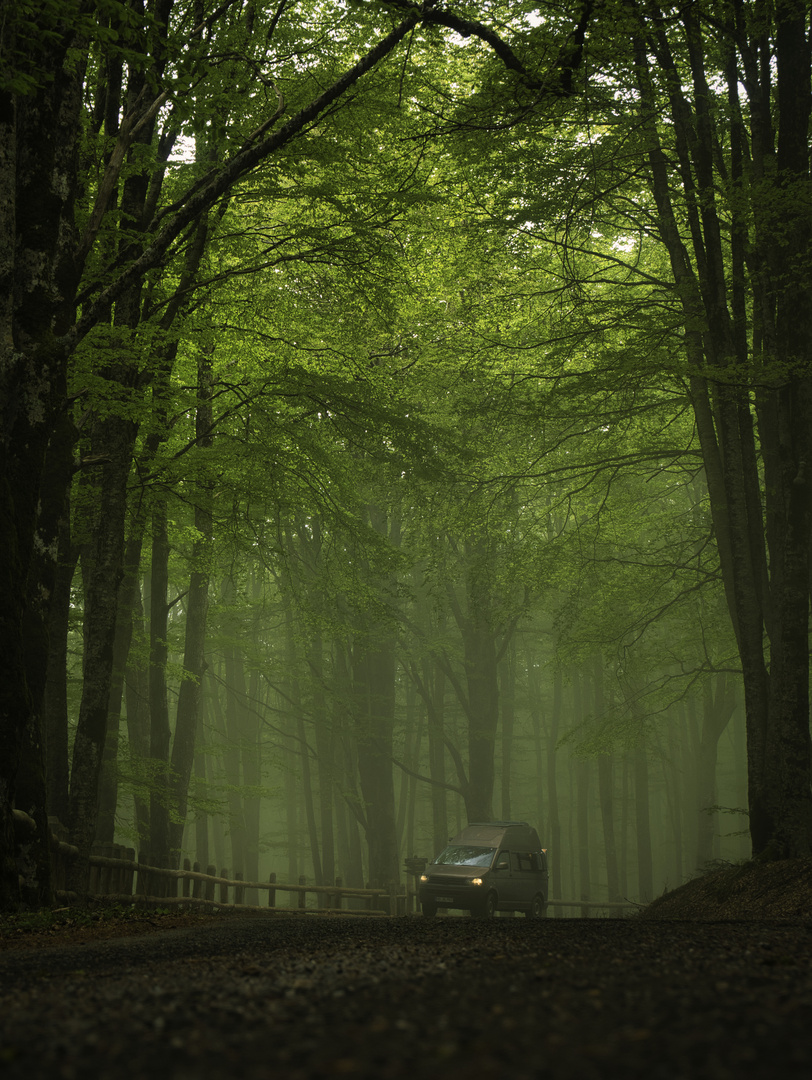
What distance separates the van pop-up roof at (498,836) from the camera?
62.2 feet

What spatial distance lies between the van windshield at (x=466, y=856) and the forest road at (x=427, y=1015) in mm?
14719

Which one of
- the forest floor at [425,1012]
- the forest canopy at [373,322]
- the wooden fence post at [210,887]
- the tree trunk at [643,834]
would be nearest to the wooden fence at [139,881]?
the wooden fence post at [210,887]

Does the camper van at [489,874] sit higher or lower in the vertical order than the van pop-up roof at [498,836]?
lower

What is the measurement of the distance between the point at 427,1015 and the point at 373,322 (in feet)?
49.0

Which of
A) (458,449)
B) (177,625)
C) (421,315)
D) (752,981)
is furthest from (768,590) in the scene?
(177,625)

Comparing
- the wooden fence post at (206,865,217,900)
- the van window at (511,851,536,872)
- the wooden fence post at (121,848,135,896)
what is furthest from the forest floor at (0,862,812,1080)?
the van window at (511,851,536,872)

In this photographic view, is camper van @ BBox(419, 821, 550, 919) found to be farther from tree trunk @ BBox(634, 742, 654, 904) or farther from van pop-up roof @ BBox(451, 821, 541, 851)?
tree trunk @ BBox(634, 742, 654, 904)

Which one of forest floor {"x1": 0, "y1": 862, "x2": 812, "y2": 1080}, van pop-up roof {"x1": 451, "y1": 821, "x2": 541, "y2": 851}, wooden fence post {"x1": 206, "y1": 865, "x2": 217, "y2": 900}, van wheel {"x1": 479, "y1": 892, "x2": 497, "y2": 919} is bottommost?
van wheel {"x1": 479, "y1": 892, "x2": 497, "y2": 919}

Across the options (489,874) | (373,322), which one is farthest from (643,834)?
(373,322)

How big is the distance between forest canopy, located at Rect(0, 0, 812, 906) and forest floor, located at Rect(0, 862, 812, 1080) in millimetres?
3604

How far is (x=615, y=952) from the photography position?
13.3 feet

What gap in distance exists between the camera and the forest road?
1938 millimetres

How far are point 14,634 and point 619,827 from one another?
176 ft

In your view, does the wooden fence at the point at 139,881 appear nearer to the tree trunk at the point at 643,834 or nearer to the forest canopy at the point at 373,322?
the forest canopy at the point at 373,322
